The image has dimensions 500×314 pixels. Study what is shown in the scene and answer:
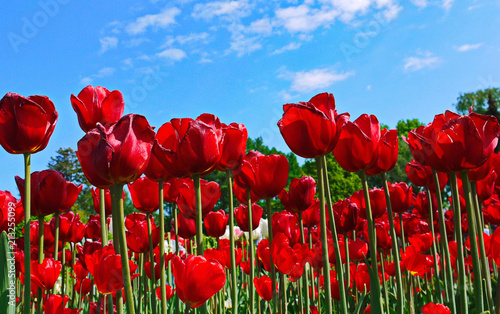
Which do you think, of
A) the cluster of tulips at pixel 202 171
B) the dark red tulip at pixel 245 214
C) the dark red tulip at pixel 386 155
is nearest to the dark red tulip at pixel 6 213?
the cluster of tulips at pixel 202 171

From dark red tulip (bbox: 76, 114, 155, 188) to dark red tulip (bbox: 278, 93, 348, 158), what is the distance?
51cm

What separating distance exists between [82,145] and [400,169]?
109 ft

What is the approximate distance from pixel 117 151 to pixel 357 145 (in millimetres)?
892

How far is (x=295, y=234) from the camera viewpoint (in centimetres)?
267

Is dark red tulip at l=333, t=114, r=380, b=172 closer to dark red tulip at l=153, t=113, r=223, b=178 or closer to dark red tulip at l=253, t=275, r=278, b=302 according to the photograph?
dark red tulip at l=153, t=113, r=223, b=178

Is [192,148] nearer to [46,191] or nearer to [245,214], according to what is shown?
[46,191]

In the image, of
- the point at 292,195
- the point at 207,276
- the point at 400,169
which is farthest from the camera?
the point at 400,169

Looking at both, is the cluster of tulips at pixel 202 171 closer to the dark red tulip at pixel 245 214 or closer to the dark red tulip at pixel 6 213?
the dark red tulip at pixel 6 213

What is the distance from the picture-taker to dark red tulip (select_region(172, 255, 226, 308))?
50.5 inches

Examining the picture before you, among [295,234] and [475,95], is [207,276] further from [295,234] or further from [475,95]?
[475,95]

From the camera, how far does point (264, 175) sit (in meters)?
1.94

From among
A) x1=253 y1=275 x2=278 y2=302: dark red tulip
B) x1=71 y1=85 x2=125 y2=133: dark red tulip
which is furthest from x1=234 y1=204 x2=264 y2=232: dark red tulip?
x1=71 y1=85 x2=125 y2=133: dark red tulip

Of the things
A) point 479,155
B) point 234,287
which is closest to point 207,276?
point 234,287

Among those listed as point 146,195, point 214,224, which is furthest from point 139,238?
point 214,224
